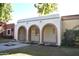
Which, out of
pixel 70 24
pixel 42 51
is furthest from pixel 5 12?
pixel 70 24

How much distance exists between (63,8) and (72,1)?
595 mm

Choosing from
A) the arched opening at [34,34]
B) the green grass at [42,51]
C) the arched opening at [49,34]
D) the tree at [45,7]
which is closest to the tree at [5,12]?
the tree at [45,7]

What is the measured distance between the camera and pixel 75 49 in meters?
8.70

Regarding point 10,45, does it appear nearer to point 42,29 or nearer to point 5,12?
point 5,12

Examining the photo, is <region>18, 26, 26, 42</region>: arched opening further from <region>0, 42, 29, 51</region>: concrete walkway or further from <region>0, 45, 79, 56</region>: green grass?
<region>0, 45, 79, 56</region>: green grass

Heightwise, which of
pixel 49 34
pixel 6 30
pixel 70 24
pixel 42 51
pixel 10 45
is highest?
pixel 70 24

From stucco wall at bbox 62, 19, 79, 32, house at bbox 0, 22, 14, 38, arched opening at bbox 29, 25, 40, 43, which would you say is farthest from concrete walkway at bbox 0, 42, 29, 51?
stucco wall at bbox 62, 19, 79, 32

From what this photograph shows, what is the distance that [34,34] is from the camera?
9.34 meters

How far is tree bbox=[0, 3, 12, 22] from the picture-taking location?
336 inches

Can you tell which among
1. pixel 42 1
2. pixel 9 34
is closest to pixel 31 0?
pixel 42 1

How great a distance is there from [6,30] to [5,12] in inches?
31.1

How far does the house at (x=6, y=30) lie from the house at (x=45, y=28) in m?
0.26

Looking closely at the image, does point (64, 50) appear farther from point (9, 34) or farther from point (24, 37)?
point (9, 34)

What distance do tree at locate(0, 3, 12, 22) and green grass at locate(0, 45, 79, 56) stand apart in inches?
Result: 53.0
